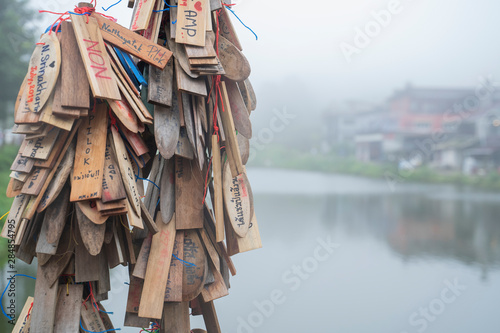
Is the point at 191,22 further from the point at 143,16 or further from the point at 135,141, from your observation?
the point at 135,141

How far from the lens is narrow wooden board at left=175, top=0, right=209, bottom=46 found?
3.92 ft

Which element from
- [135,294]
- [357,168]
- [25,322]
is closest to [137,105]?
[135,294]

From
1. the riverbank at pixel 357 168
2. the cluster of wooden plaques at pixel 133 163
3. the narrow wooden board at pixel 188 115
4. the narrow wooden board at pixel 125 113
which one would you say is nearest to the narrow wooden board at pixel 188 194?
the cluster of wooden plaques at pixel 133 163

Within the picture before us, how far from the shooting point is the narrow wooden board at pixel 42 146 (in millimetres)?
1138

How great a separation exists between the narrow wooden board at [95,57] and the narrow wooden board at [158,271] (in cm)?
45

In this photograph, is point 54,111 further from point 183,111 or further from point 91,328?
point 91,328

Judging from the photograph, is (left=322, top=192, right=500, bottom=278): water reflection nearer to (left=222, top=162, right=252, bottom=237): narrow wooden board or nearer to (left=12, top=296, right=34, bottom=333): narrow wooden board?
(left=222, top=162, right=252, bottom=237): narrow wooden board

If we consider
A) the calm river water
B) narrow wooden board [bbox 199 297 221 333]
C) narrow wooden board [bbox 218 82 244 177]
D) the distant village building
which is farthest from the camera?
the distant village building

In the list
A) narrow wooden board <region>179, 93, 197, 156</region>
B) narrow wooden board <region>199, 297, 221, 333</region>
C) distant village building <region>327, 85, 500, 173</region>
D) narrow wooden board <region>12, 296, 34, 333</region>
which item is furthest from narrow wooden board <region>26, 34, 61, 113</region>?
distant village building <region>327, 85, 500, 173</region>

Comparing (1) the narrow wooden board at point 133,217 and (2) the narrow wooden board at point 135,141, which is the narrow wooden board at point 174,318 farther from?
(2) the narrow wooden board at point 135,141

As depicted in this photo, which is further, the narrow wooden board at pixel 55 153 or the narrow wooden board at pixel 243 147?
the narrow wooden board at pixel 243 147

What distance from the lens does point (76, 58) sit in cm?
114

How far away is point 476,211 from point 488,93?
4.45 ft

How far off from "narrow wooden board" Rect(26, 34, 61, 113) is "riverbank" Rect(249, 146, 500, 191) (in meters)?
3.34
